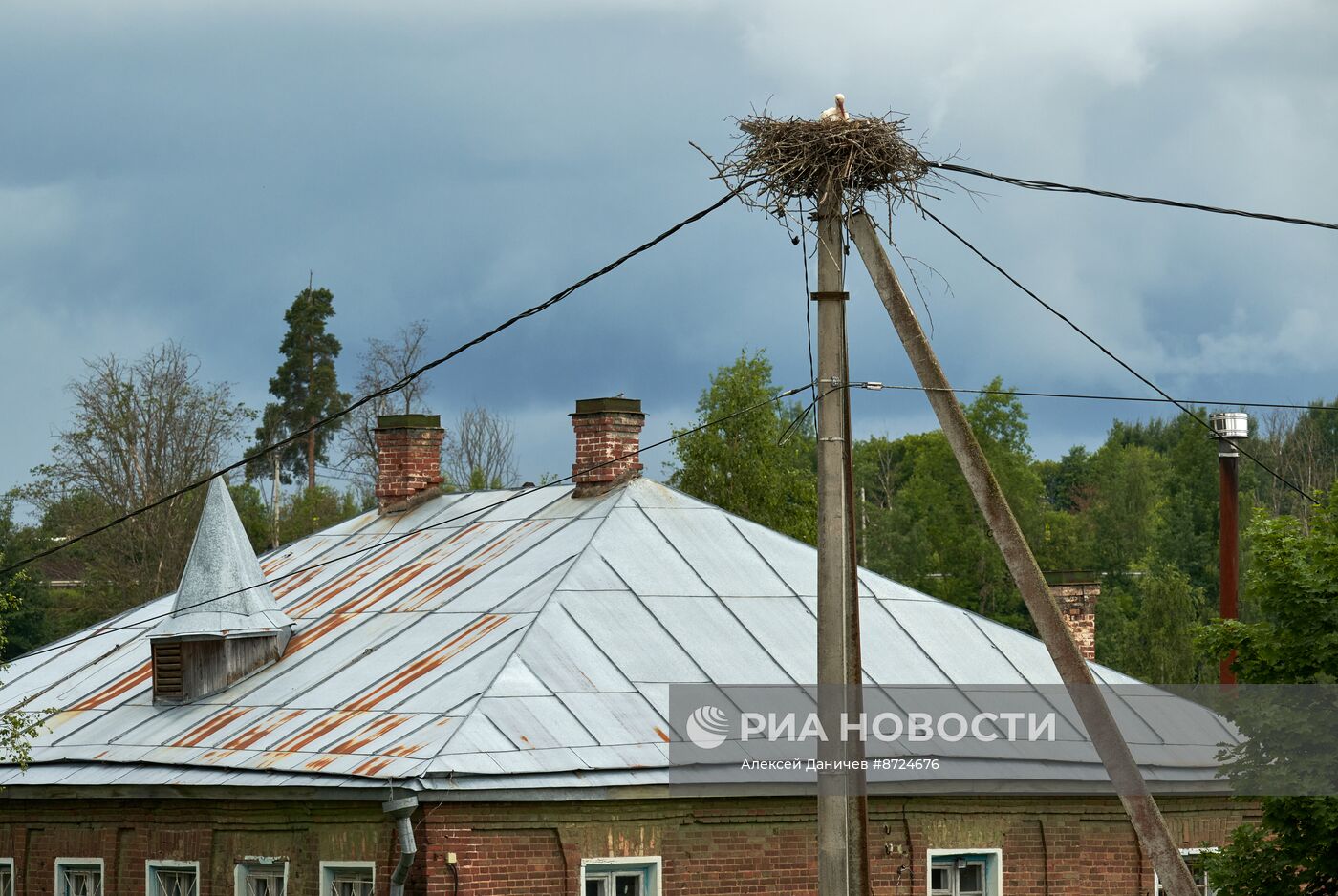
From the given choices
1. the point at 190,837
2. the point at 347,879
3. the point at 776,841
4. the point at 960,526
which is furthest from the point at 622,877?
the point at 960,526

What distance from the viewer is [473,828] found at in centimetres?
1512

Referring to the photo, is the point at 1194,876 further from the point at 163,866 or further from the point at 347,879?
the point at 163,866

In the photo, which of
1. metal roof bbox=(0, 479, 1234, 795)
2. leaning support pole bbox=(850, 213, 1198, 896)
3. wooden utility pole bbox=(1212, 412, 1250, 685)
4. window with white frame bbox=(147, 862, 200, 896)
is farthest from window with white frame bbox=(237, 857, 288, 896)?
wooden utility pole bbox=(1212, 412, 1250, 685)

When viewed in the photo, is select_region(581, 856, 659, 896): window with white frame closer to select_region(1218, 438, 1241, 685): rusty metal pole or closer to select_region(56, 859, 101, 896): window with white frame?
select_region(56, 859, 101, 896): window with white frame

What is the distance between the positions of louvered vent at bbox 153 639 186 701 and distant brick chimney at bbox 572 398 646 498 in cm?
470

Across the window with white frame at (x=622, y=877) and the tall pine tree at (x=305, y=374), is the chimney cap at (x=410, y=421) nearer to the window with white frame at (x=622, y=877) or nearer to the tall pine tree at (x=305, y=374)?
the window with white frame at (x=622, y=877)

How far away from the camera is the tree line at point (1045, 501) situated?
124 ft

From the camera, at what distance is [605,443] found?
21.1 metres

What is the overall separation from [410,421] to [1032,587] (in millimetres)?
15164

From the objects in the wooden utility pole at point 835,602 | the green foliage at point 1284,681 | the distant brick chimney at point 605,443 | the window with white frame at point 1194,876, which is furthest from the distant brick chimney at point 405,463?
the wooden utility pole at point 835,602

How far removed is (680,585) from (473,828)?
14.3ft

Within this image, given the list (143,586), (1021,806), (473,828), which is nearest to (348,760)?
(473,828)

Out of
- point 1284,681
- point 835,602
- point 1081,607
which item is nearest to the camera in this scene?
point 835,602
